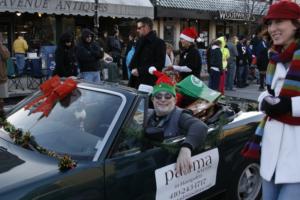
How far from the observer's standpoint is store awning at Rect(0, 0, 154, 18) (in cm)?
1451

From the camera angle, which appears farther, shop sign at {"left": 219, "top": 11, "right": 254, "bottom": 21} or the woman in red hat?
shop sign at {"left": 219, "top": 11, "right": 254, "bottom": 21}

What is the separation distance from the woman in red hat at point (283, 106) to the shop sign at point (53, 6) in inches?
508

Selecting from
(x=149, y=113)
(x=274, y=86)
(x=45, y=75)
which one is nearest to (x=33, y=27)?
(x=45, y=75)

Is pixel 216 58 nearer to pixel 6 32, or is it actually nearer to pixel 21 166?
pixel 6 32

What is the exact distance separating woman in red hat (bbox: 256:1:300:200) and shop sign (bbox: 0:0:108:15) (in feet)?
42.3

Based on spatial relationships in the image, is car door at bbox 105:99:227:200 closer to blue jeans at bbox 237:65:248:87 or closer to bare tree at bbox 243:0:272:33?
blue jeans at bbox 237:65:248:87

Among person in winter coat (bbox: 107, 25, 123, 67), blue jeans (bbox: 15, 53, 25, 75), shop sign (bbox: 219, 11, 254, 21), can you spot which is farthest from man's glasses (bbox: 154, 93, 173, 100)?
shop sign (bbox: 219, 11, 254, 21)

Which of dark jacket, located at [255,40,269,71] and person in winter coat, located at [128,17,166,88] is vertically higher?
person in winter coat, located at [128,17,166,88]

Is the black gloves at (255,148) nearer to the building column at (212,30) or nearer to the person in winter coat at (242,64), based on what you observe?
the person in winter coat at (242,64)

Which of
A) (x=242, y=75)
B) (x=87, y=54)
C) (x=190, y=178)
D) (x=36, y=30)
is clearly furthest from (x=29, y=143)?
(x=36, y=30)

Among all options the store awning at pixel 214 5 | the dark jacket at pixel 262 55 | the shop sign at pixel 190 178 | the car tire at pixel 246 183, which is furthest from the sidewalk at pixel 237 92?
the shop sign at pixel 190 178

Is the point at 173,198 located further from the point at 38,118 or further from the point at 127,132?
the point at 38,118

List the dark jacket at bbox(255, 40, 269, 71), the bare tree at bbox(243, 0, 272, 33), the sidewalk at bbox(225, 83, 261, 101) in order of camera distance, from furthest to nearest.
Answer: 1. the bare tree at bbox(243, 0, 272, 33)
2. the dark jacket at bbox(255, 40, 269, 71)
3. the sidewalk at bbox(225, 83, 261, 101)

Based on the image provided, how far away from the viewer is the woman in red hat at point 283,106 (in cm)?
246
